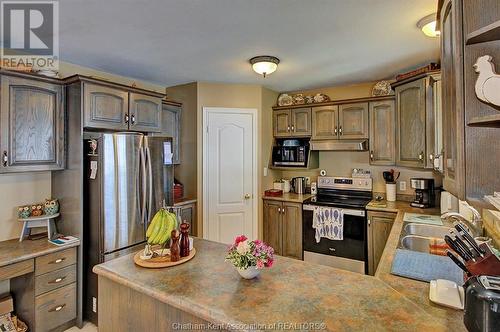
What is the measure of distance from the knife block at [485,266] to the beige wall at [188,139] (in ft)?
9.87

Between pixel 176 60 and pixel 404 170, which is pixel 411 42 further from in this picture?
pixel 176 60

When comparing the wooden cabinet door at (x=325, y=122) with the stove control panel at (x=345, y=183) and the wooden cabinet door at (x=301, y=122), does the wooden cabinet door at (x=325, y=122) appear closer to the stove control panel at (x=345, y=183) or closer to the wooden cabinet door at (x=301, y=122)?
the wooden cabinet door at (x=301, y=122)

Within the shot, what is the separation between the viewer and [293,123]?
398 cm

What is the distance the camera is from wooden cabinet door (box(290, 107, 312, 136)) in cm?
387

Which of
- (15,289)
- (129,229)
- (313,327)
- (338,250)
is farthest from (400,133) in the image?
(15,289)

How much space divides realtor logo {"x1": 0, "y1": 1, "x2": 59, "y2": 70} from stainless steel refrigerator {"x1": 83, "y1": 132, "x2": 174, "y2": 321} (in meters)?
0.83

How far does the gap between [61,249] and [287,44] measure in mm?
2666

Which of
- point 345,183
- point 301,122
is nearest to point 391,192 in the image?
point 345,183

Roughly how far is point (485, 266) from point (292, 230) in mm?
2763

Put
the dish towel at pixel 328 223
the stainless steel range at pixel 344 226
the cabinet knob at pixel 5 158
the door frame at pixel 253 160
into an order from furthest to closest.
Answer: the door frame at pixel 253 160, the dish towel at pixel 328 223, the stainless steel range at pixel 344 226, the cabinet knob at pixel 5 158

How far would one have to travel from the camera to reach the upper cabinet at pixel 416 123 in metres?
2.61

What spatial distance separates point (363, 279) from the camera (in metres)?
1.33

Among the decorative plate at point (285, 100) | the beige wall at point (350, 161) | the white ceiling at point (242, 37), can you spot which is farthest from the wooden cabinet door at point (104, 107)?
the beige wall at point (350, 161)

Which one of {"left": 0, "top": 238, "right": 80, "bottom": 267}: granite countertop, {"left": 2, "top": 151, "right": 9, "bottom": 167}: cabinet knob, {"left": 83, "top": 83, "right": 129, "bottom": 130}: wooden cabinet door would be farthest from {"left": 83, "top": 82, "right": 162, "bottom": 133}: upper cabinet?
{"left": 0, "top": 238, "right": 80, "bottom": 267}: granite countertop
